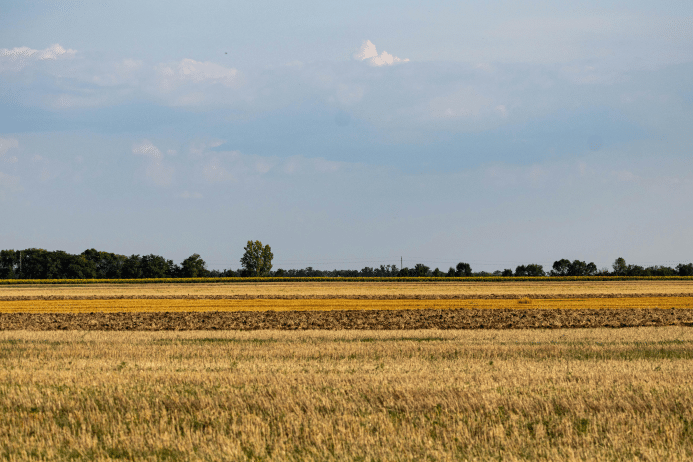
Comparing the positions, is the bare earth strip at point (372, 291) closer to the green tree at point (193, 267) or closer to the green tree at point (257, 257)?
the green tree at point (193, 267)

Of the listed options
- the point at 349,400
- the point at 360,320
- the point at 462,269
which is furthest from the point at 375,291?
the point at 462,269

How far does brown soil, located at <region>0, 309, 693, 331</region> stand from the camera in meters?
27.4

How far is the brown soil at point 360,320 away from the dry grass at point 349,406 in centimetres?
1051

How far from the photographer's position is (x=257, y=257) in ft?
528

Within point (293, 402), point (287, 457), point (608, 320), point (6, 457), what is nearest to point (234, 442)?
point (287, 457)

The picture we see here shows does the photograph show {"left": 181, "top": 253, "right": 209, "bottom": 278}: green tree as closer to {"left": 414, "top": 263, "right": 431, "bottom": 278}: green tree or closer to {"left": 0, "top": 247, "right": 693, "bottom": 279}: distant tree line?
{"left": 0, "top": 247, "right": 693, "bottom": 279}: distant tree line

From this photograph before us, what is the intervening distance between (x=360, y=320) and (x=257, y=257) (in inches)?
5247

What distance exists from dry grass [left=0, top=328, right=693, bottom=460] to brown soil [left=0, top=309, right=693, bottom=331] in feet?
34.5

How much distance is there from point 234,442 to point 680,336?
1851 cm

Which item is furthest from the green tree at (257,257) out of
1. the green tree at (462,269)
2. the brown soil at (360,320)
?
the brown soil at (360,320)

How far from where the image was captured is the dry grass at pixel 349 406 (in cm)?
844

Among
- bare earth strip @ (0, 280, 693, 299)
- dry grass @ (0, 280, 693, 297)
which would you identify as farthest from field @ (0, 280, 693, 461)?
dry grass @ (0, 280, 693, 297)

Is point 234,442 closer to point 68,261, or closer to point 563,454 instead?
point 563,454

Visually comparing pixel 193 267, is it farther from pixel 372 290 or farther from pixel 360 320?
pixel 360 320
